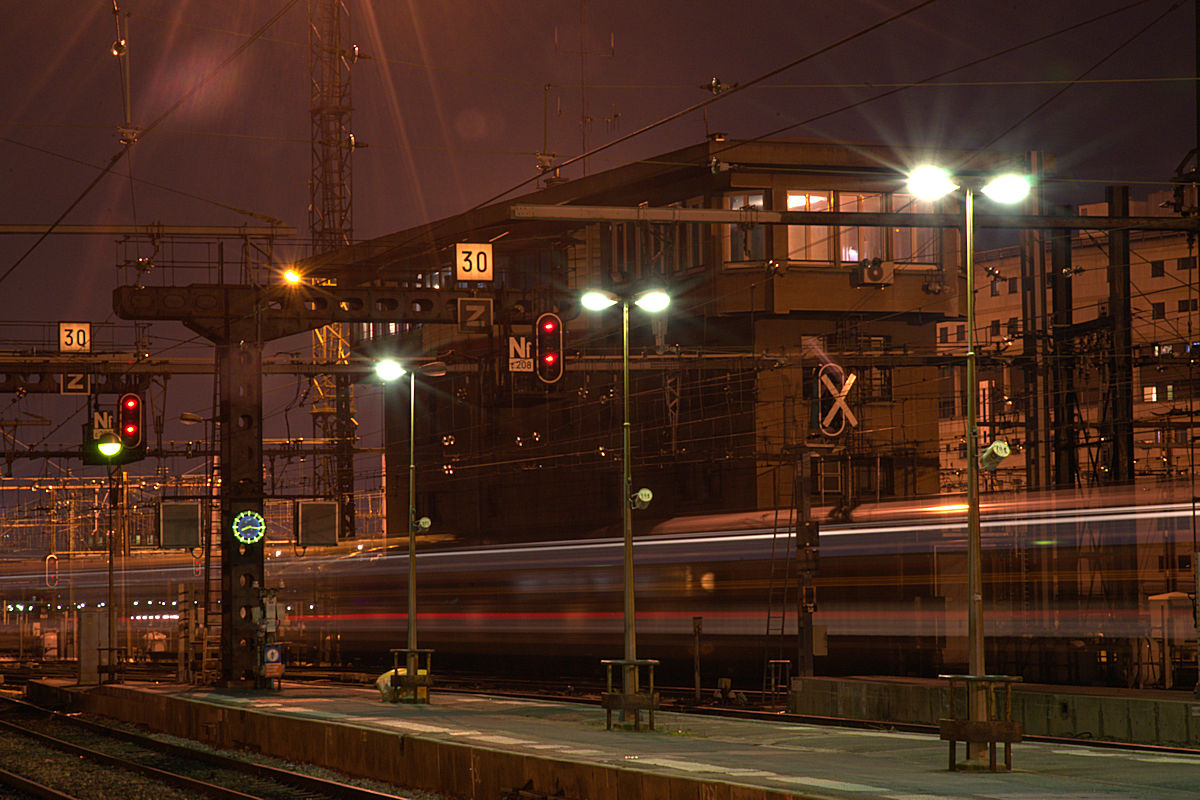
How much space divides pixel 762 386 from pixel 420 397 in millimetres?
24807

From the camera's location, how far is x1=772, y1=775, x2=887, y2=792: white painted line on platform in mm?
14086

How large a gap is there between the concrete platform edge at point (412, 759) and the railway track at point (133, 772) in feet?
2.12

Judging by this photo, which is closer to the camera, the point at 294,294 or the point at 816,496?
the point at 294,294

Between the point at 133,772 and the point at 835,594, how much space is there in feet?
54.0

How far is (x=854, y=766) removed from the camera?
54.8 ft

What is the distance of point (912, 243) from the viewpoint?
178ft

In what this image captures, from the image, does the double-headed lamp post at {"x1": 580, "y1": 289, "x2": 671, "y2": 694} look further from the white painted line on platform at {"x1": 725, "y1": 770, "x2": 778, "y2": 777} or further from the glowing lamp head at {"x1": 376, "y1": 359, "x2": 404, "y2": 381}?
the glowing lamp head at {"x1": 376, "y1": 359, "x2": 404, "y2": 381}

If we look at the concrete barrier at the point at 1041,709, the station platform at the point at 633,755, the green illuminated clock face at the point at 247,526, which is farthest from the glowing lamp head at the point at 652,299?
the green illuminated clock face at the point at 247,526

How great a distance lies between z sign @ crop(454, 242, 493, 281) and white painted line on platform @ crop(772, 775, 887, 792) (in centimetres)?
1652

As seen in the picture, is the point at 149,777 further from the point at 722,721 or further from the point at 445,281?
the point at 445,281

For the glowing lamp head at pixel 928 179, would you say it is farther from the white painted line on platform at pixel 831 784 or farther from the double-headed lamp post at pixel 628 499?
the white painted line on platform at pixel 831 784

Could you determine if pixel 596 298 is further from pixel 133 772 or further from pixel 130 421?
pixel 133 772

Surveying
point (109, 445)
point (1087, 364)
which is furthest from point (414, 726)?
point (1087, 364)

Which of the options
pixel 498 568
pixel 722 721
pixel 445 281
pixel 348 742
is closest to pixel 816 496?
pixel 498 568
